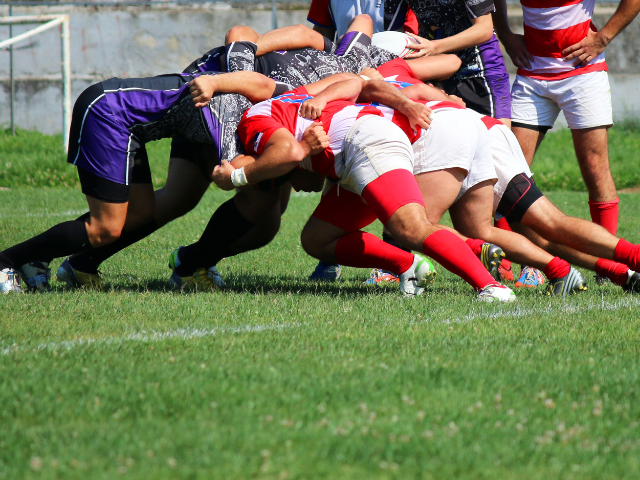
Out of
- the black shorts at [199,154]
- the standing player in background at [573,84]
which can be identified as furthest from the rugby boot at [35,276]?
the standing player in background at [573,84]

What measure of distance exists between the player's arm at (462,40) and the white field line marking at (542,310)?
2.15m

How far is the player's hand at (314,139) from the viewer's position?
13.0ft

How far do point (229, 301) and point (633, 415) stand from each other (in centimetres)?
244

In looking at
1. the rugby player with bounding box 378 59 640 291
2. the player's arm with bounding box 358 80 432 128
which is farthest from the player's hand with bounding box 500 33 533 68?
the player's arm with bounding box 358 80 432 128

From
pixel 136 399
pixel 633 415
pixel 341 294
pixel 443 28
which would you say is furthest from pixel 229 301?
pixel 443 28

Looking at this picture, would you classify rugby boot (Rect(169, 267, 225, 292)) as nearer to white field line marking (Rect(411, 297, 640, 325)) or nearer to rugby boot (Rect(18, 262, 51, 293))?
rugby boot (Rect(18, 262, 51, 293))

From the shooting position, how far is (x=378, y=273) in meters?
5.41

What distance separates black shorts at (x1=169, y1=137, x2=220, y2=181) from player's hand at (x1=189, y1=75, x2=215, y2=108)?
29.9 inches

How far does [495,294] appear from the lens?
3967mm

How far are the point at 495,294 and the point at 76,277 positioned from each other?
2803mm

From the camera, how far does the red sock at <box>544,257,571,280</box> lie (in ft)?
14.3

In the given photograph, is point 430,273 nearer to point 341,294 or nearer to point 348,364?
point 341,294

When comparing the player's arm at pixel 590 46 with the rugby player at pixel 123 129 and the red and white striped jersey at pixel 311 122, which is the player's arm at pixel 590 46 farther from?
the rugby player at pixel 123 129

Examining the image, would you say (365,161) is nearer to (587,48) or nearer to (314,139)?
(314,139)
